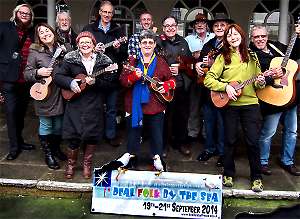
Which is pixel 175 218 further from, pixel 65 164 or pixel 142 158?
pixel 65 164

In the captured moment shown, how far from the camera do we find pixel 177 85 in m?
5.09

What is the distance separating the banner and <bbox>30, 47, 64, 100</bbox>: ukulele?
4.06 feet

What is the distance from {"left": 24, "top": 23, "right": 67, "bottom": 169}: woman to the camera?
15.7ft

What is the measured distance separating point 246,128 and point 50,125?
2265 millimetres

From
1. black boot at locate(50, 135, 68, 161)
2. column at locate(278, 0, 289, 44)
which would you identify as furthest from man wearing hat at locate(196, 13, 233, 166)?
column at locate(278, 0, 289, 44)

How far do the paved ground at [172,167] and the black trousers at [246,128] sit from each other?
0.29 metres

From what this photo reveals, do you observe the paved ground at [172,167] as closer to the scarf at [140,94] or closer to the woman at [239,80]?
the woman at [239,80]

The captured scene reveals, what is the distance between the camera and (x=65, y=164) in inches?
204

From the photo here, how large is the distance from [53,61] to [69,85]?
0.55m

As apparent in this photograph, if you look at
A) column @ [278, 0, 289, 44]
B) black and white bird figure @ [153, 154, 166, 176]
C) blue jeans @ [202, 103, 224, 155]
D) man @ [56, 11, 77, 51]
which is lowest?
black and white bird figure @ [153, 154, 166, 176]

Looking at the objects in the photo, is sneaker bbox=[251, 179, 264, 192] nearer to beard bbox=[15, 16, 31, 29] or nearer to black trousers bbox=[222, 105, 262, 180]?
black trousers bbox=[222, 105, 262, 180]

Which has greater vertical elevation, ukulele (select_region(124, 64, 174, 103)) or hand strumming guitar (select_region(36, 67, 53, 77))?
hand strumming guitar (select_region(36, 67, 53, 77))

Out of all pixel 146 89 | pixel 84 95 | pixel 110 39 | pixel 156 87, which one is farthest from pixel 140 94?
pixel 110 39

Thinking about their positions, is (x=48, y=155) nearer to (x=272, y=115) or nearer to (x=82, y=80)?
(x=82, y=80)
